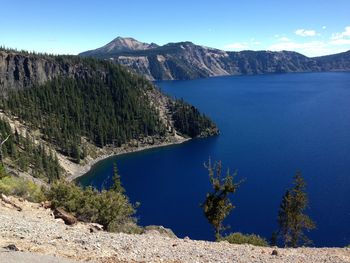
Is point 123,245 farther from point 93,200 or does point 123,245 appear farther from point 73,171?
point 73,171

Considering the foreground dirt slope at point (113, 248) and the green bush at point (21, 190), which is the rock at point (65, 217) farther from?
the green bush at point (21, 190)

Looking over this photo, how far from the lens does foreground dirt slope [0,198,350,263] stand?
26422mm

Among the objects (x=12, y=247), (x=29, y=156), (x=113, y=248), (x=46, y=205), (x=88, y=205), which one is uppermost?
(x=12, y=247)

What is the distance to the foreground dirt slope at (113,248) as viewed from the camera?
26.4 m

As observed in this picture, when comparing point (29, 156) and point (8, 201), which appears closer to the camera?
point (8, 201)

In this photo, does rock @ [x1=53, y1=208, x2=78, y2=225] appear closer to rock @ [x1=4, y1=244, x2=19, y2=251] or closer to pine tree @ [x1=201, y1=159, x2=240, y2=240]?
rock @ [x1=4, y1=244, x2=19, y2=251]

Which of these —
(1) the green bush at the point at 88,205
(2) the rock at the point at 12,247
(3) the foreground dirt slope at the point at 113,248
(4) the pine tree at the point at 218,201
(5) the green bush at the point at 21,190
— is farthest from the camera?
(4) the pine tree at the point at 218,201

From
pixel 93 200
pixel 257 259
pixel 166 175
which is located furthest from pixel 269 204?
pixel 257 259

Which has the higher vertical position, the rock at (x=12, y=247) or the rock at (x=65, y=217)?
the rock at (x=12, y=247)

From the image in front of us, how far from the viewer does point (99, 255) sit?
87.7 feet

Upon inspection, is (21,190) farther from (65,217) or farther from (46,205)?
(65,217)

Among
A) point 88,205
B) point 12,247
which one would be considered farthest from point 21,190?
point 12,247

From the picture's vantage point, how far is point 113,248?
1129 inches

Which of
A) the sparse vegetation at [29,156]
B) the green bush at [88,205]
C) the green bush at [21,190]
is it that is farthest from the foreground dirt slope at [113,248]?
the sparse vegetation at [29,156]
